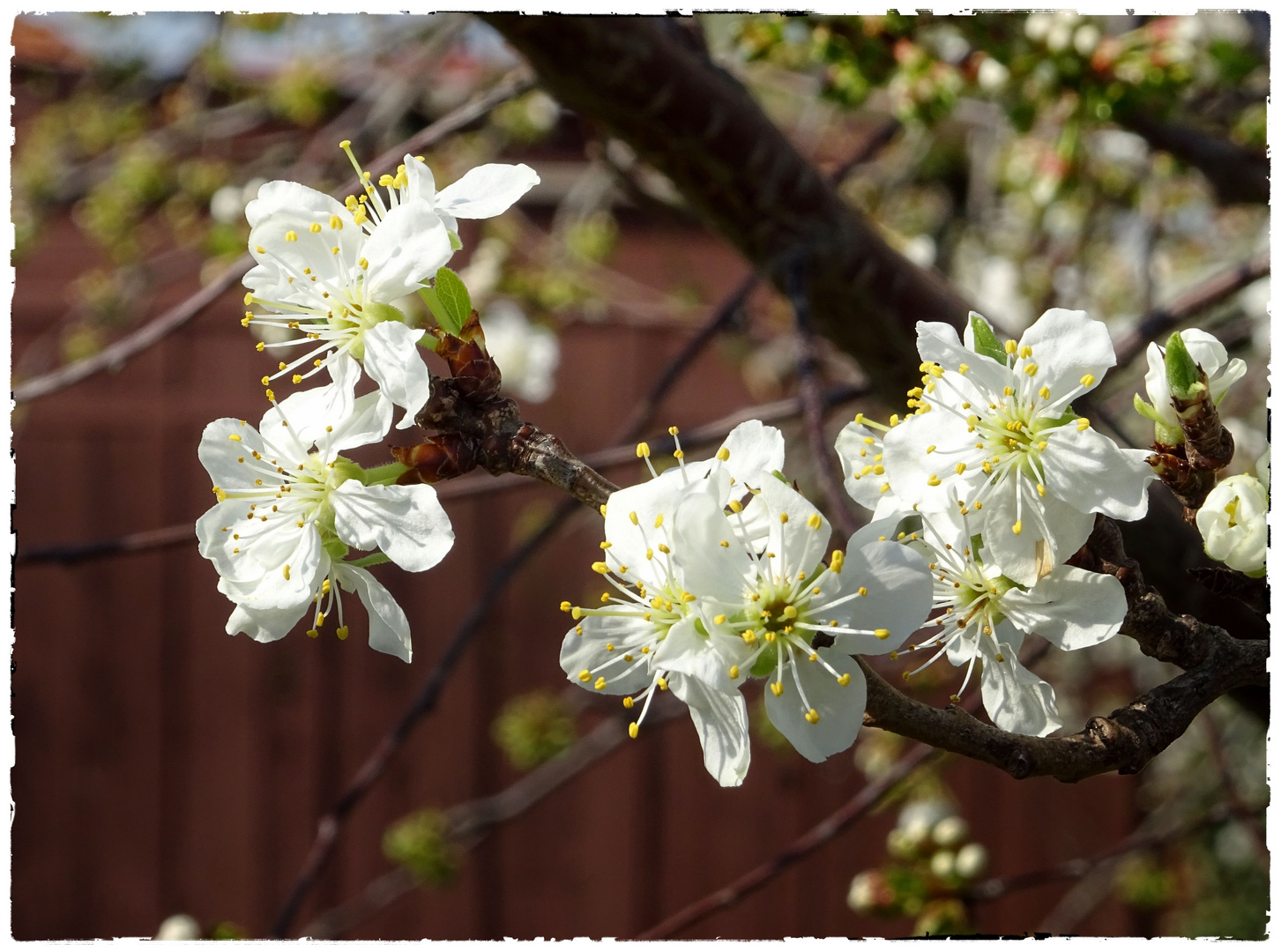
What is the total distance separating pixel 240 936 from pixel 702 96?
1056 mm

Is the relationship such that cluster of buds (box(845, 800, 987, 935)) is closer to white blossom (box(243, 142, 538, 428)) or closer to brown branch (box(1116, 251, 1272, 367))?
brown branch (box(1116, 251, 1272, 367))

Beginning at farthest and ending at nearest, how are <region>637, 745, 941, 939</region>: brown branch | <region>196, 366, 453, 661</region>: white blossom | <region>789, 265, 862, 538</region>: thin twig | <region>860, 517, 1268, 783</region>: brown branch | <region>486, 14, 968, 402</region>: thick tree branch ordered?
1. <region>637, 745, 941, 939</region>: brown branch
2. <region>486, 14, 968, 402</region>: thick tree branch
3. <region>789, 265, 862, 538</region>: thin twig
4. <region>196, 366, 453, 661</region>: white blossom
5. <region>860, 517, 1268, 783</region>: brown branch

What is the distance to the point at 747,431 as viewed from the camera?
580mm

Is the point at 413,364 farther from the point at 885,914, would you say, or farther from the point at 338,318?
the point at 885,914

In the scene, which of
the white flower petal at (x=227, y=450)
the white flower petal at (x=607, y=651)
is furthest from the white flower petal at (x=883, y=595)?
the white flower petal at (x=227, y=450)

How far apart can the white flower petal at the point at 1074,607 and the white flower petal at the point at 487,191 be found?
383 millimetres

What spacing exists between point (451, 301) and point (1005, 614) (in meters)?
0.38

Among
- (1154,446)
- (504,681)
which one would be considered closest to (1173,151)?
(1154,446)

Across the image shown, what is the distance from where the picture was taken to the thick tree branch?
1.11 metres

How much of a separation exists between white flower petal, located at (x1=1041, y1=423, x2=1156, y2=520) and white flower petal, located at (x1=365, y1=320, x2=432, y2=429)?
1.12 ft

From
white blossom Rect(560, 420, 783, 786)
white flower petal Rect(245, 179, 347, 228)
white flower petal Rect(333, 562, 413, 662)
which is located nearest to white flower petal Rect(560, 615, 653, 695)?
white blossom Rect(560, 420, 783, 786)

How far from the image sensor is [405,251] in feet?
2.10

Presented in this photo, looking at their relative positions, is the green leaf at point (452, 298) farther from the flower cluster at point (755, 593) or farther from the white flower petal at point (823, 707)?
the white flower petal at point (823, 707)

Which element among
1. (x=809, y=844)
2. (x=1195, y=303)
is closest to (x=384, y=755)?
(x=809, y=844)
